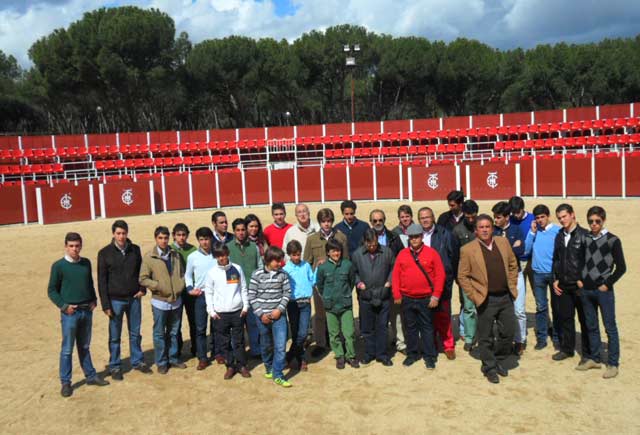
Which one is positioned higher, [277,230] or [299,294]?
[277,230]

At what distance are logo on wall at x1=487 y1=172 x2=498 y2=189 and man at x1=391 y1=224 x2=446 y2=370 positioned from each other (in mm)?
18952

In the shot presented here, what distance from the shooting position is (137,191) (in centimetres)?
2362

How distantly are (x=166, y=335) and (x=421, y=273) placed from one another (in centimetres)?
285

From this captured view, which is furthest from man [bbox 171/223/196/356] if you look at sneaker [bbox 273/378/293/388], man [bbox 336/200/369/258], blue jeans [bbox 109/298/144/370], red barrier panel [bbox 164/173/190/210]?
red barrier panel [bbox 164/173/190/210]

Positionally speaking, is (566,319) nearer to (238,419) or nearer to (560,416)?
(560,416)

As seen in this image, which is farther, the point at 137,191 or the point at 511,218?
the point at 137,191

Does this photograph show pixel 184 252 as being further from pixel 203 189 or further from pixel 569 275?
pixel 203 189

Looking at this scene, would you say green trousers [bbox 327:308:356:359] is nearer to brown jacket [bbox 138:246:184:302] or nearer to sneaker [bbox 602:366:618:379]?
brown jacket [bbox 138:246:184:302]

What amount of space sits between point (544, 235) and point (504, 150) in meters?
24.8

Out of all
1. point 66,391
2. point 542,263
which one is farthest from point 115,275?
point 542,263

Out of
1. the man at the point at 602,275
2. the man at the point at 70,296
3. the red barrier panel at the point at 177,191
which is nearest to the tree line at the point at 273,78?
the red barrier panel at the point at 177,191

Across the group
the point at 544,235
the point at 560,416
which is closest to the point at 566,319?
the point at 544,235

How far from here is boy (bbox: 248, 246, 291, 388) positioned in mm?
5785

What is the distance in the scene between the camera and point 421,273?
6.04 m
